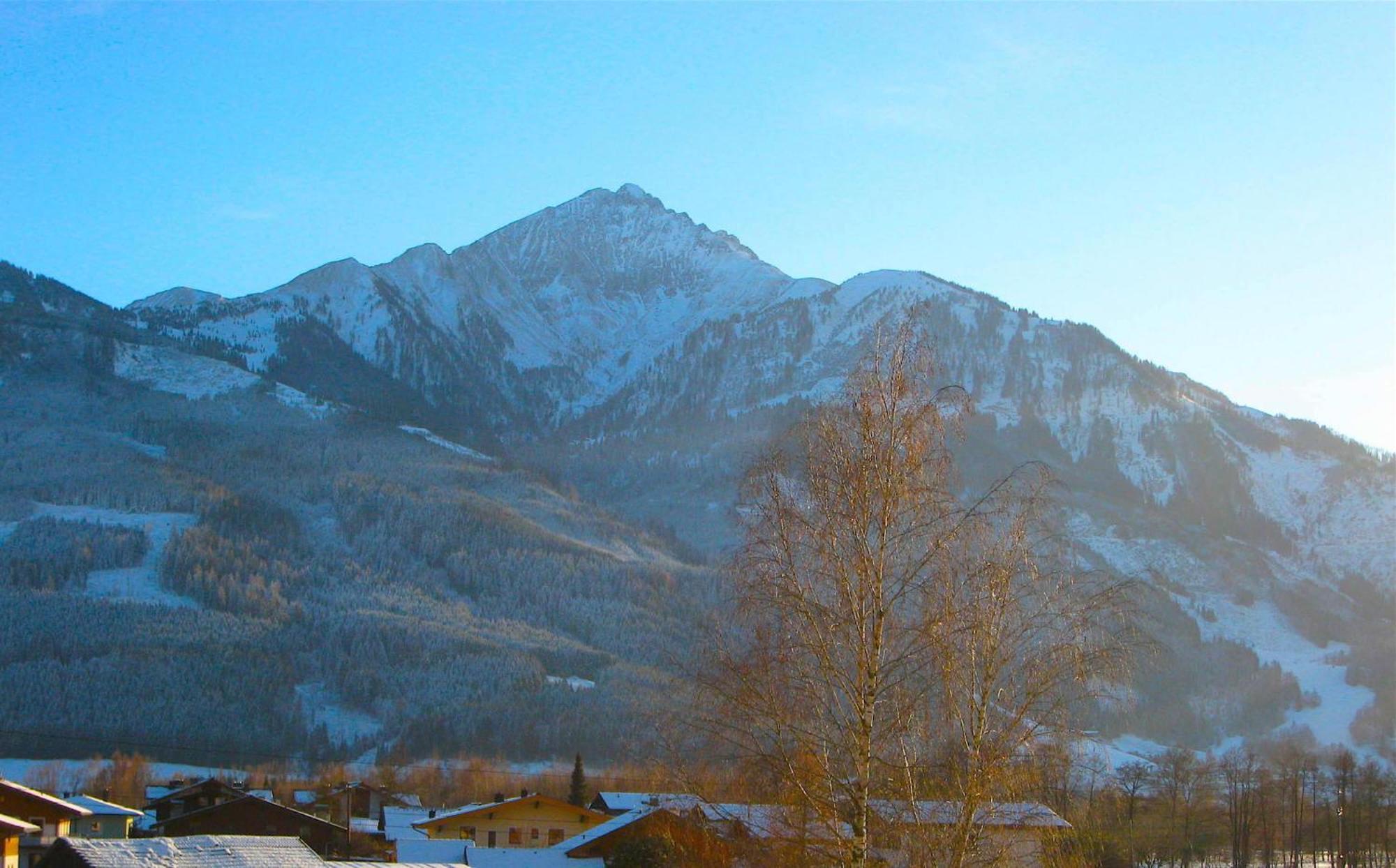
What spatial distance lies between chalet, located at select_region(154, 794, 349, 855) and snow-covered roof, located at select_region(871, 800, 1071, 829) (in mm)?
48687

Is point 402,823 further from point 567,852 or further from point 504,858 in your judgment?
point 567,852

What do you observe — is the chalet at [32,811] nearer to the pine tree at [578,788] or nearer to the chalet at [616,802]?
the chalet at [616,802]

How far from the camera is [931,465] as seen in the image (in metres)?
24.1

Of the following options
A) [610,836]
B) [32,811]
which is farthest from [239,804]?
[610,836]

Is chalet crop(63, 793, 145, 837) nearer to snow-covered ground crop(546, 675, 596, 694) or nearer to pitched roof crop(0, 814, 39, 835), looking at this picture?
pitched roof crop(0, 814, 39, 835)

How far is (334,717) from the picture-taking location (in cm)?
16588

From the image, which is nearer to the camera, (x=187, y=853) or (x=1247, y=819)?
(x=187, y=853)

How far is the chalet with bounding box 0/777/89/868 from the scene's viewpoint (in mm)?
54094

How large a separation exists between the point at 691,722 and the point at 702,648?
4.45ft

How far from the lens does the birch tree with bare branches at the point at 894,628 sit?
76.4 ft

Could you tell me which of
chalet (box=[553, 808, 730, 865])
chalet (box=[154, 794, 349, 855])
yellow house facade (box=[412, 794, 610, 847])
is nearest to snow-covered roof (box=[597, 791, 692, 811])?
yellow house facade (box=[412, 794, 610, 847])

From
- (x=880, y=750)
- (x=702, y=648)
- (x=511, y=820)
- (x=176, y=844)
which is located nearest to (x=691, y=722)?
(x=702, y=648)

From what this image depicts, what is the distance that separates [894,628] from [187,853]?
12413 millimetres

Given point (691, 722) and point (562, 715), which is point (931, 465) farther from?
point (562, 715)
